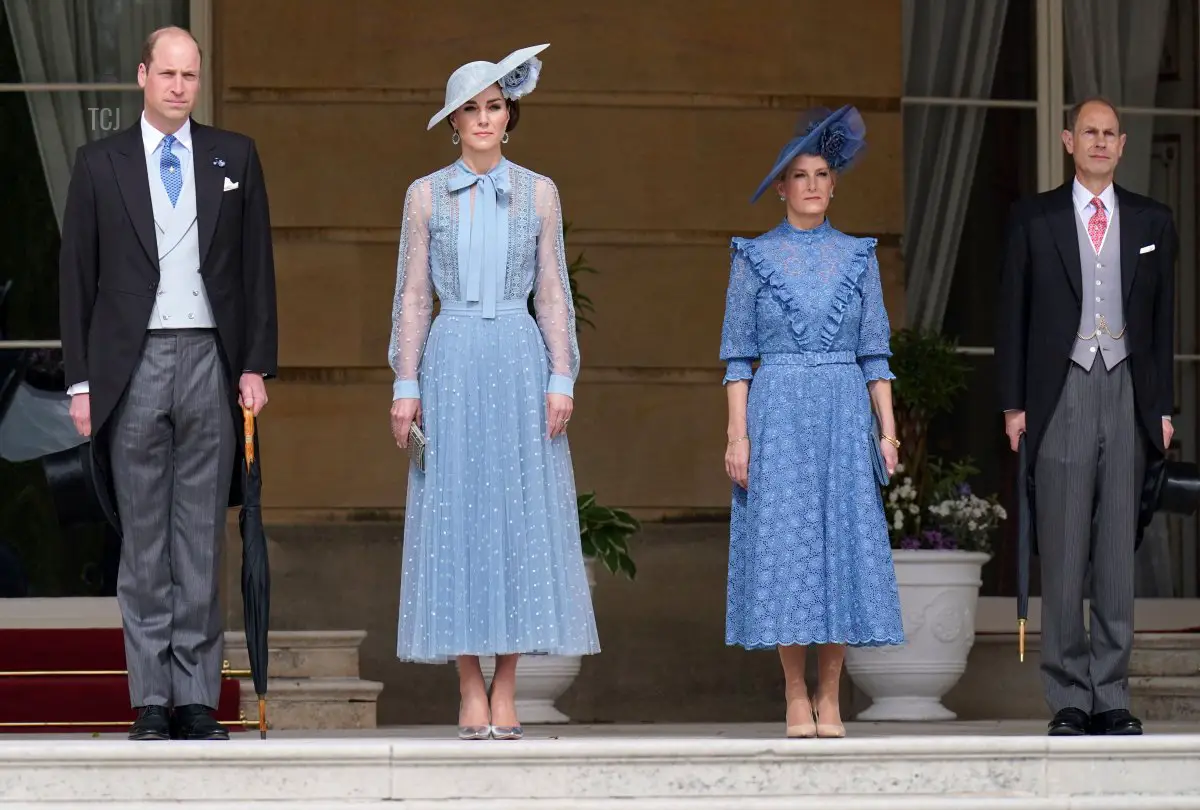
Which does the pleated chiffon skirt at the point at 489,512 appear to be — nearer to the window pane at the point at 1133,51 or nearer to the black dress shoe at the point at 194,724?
the black dress shoe at the point at 194,724

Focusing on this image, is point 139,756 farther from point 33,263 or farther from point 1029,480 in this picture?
point 33,263

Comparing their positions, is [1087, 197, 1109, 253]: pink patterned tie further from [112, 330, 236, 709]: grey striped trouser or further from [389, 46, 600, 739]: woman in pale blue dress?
[112, 330, 236, 709]: grey striped trouser

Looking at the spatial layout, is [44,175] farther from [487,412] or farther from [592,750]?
[592,750]

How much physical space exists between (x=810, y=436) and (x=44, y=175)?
13.1 ft

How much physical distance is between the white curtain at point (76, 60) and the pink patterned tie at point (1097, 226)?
4098 millimetres

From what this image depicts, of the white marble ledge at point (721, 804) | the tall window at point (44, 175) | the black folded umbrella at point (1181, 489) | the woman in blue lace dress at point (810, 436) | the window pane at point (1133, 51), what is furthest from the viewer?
the window pane at point (1133, 51)

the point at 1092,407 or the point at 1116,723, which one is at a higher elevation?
the point at 1092,407

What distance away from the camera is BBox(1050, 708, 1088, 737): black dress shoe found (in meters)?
5.72

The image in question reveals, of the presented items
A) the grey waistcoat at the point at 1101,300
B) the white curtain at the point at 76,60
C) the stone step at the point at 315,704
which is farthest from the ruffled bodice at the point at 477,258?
the white curtain at the point at 76,60

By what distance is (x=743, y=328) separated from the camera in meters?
5.85

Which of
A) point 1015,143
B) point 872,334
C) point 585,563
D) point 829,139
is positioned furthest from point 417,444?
point 1015,143

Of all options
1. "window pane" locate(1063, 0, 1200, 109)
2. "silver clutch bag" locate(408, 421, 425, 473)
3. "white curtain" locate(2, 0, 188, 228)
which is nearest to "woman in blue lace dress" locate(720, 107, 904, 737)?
"silver clutch bag" locate(408, 421, 425, 473)

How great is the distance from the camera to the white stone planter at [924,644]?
7.70 meters

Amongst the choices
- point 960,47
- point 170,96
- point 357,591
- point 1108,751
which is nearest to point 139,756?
point 170,96
